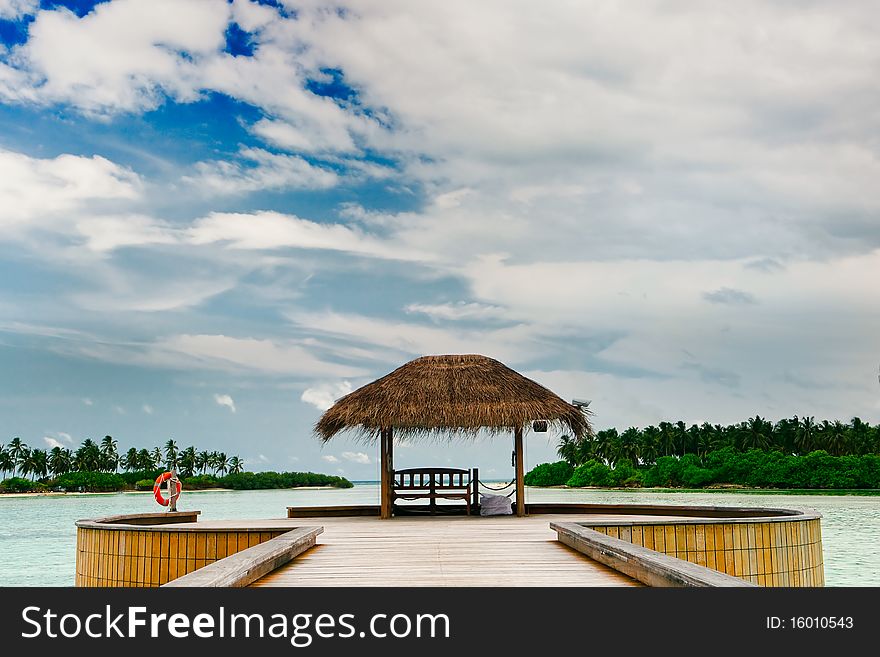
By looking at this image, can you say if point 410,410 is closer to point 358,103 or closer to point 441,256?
point 358,103

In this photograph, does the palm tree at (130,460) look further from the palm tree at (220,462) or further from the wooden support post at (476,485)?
the wooden support post at (476,485)

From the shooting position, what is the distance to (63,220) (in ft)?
85.1

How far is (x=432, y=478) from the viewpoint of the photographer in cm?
1216

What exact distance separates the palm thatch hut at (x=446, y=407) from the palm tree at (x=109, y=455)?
248 feet

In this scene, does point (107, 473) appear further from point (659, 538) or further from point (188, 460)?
point (659, 538)

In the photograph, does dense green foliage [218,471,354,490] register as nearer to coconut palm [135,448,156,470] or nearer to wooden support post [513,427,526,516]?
coconut palm [135,448,156,470]

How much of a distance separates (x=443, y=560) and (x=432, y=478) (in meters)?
6.00

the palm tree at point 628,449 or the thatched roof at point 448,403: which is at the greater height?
the thatched roof at point 448,403

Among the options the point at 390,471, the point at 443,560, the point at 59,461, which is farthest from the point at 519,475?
the point at 59,461

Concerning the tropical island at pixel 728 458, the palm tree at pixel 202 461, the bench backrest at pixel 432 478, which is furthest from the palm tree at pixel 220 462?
the bench backrest at pixel 432 478

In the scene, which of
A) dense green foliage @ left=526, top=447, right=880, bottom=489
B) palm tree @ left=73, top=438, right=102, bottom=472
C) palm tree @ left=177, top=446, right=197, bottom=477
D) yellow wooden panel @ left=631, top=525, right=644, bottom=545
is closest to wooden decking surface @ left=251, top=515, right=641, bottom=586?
yellow wooden panel @ left=631, top=525, right=644, bottom=545

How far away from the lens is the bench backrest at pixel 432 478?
12.1 m

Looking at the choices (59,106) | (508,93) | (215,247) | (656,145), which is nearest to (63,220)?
(215,247)
